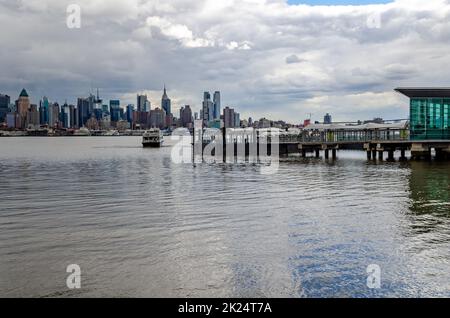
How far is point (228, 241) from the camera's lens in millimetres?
19672

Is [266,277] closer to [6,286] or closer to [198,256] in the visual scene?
[198,256]

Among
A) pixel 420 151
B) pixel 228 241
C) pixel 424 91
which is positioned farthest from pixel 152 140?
pixel 228 241

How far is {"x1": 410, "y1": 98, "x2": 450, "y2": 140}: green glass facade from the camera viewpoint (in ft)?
206

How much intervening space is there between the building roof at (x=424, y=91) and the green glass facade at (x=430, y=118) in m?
0.71

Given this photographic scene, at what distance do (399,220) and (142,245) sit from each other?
12.5 metres

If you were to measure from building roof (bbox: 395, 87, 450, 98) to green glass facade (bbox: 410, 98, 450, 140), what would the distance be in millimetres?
711

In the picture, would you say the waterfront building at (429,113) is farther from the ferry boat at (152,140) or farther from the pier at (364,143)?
the ferry boat at (152,140)

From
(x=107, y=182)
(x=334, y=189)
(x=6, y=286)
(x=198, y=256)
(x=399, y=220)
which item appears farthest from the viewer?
(x=107, y=182)

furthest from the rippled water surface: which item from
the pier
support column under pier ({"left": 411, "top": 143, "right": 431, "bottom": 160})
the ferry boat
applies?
the ferry boat

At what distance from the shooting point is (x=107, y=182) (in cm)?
4409

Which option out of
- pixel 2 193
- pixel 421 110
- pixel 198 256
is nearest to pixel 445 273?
pixel 198 256

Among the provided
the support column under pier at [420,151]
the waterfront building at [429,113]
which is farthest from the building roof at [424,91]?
the support column under pier at [420,151]

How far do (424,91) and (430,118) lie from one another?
431 centimetres

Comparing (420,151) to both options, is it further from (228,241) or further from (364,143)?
(228,241)
